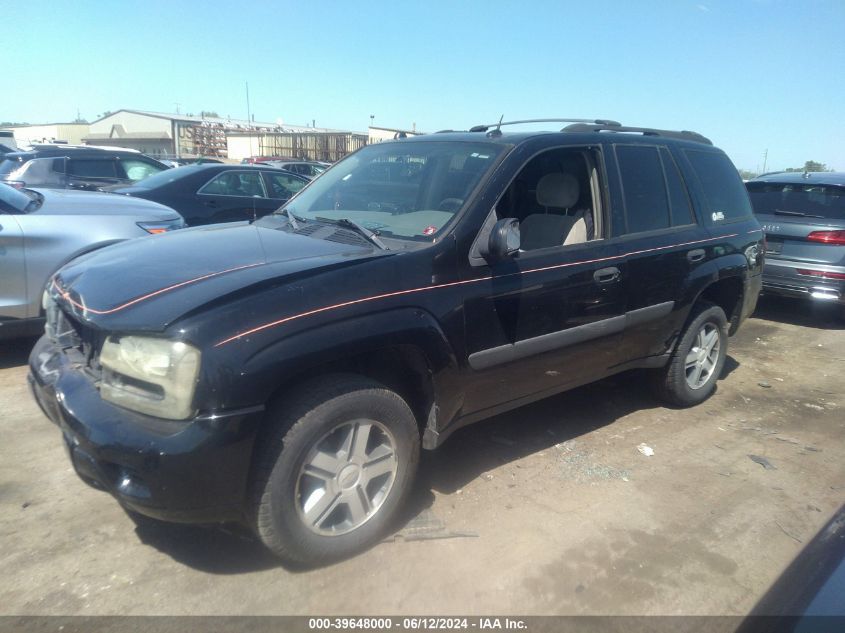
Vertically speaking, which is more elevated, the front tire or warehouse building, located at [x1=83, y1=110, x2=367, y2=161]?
warehouse building, located at [x1=83, y1=110, x2=367, y2=161]

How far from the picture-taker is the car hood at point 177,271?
2430 millimetres

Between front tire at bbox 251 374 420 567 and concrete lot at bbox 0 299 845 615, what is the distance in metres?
0.17

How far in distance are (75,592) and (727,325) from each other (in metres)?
4.68

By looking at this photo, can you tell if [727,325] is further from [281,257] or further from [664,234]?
[281,257]

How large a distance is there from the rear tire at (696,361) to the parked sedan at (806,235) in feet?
9.64

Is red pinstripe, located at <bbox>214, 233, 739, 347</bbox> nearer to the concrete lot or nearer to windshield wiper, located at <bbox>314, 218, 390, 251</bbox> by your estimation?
windshield wiper, located at <bbox>314, 218, 390, 251</bbox>

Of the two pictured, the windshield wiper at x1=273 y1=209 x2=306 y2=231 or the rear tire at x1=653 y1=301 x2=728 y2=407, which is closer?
the windshield wiper at x1=273 y1=209 x2=306 y2=231

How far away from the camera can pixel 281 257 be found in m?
2.85

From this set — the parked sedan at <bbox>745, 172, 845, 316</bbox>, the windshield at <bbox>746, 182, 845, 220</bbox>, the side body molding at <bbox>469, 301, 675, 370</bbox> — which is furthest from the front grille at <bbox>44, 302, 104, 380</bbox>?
the windshield at <bbox>746, 182, 845, 220</bbox>

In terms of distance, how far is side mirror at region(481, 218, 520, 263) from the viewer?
2992mm

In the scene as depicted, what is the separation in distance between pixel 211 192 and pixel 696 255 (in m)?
6.55

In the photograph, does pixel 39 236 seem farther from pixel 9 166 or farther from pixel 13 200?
pixel 9 166

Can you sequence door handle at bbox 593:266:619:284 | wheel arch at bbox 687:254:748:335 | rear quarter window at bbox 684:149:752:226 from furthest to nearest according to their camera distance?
rear quarter window at bbox 684:149:752:226 < wheel arch at bbox 687:254:748:335 < door handle at bbox 593:266:619:284

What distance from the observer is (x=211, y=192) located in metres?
8.56
